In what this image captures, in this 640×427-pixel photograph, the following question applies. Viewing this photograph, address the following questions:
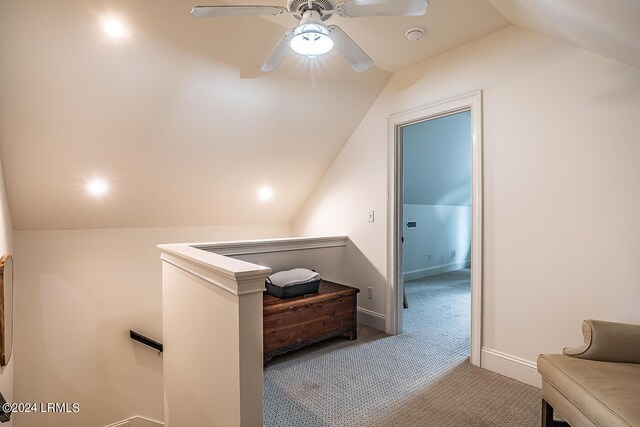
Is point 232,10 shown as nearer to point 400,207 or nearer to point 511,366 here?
point 400,207

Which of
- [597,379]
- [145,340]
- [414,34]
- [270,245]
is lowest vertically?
[145,340]

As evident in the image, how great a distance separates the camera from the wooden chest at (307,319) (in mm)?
2527

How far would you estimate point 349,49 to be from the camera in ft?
5.86

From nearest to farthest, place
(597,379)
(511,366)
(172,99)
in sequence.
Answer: (597,379) → (511,366) → (172,99)

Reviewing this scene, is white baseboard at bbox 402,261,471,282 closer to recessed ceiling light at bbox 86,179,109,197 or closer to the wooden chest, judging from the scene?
the wooden chest

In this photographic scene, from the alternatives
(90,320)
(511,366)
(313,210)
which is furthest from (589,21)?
(90,320)

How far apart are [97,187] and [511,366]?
365 cm

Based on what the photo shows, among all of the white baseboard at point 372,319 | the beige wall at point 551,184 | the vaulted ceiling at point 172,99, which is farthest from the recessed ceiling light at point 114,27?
the white baseboard at point 372,319

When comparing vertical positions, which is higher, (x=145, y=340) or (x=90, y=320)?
(x=90, y=320)

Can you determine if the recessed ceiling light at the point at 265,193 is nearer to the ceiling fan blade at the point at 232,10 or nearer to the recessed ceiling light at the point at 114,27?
the recessed ceiling light at the point at 114,27

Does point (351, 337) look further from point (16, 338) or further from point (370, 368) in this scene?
point (16, 338)

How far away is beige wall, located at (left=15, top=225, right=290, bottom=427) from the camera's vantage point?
3225mm

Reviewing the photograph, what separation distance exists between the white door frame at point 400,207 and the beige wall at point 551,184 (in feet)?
0.19

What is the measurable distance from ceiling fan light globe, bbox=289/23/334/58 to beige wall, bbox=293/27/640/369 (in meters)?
1.40
